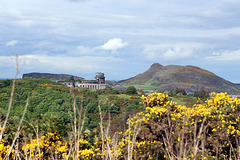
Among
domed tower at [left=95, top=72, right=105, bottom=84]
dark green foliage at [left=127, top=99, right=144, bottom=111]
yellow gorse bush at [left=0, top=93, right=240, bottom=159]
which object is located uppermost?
domed tower at [left=95, top=72, right=105, bottom=84]

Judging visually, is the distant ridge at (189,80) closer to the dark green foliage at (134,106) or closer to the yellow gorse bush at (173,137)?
the dark green foliage at (134,106)

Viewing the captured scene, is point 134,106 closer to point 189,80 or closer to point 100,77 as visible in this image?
point 100,77

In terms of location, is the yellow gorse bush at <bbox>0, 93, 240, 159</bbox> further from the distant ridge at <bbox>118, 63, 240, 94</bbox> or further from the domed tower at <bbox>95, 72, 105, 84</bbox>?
the distant ridge at <bbox>118, 63, 240, 94</bbox>

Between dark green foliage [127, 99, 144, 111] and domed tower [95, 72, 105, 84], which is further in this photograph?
domed tower [95, 72, 105, 84]

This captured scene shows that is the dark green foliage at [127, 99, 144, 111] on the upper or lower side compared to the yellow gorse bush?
lower

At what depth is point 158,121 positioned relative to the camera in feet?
23.8

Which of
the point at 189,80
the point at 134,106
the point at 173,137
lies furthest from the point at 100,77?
the point at 173,137

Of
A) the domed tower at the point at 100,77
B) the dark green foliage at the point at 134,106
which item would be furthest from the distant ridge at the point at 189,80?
the dark green foliage at the point at 134,106

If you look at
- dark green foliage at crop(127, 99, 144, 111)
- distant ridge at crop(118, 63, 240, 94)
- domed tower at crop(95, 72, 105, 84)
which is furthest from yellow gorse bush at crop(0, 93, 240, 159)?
distant ridge at crop(118, 63, 240, 94)

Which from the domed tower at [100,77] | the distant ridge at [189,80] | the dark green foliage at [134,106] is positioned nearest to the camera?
the dark green foliage at [134,106]

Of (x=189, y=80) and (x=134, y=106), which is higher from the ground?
(x=189, y=80)

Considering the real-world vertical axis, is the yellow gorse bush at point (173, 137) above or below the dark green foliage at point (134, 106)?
Answer: above

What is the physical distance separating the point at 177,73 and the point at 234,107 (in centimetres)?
18797

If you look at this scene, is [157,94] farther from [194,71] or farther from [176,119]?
[194,71]
